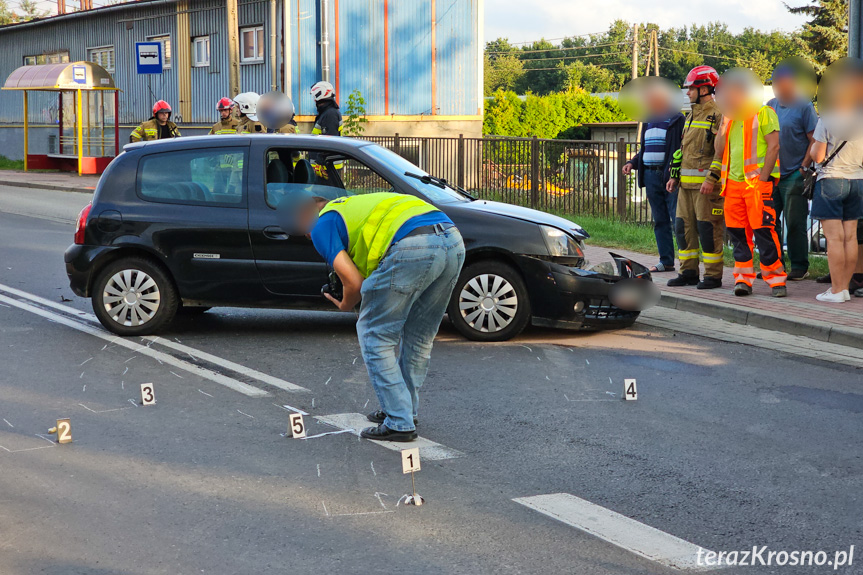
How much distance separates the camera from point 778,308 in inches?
353

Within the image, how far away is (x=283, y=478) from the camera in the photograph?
486cm

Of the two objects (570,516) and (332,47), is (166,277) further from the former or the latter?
(332,47)

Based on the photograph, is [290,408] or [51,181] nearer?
[290,408]

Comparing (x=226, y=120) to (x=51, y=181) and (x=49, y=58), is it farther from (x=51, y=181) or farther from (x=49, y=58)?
(x=49, y=58)

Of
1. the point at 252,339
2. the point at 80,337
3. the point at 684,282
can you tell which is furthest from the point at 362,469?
the point at 684,282

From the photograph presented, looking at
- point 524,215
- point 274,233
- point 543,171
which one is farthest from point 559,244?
point 543,171

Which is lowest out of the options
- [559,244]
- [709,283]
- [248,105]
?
[709,283]

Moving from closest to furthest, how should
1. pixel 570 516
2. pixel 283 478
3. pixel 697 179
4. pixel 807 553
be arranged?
pixel 807 553 < pixel 570 516 < pixel 283 478 < pixel 697 179

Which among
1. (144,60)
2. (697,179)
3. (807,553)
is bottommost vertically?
(807,553)

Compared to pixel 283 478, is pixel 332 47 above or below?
above

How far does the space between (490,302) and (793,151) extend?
13.7 feet

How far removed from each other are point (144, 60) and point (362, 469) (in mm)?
25285

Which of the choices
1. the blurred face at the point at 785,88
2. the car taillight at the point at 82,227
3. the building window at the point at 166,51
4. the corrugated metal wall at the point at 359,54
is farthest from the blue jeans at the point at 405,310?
the building window at the point at 166,51

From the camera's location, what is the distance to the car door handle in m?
7.88
